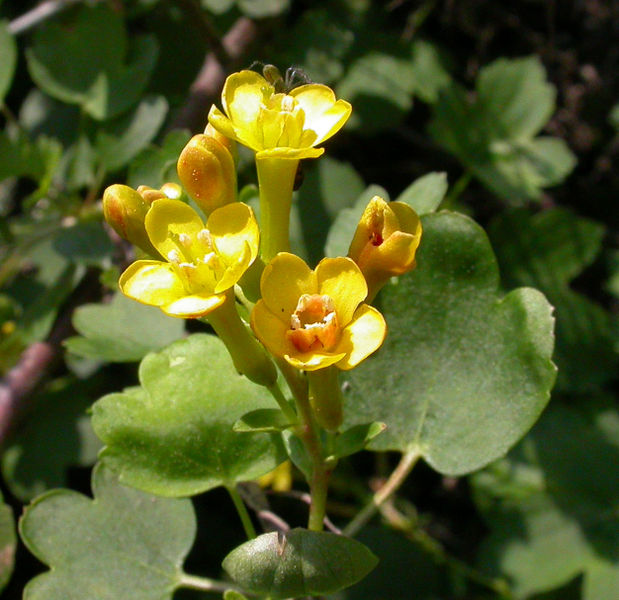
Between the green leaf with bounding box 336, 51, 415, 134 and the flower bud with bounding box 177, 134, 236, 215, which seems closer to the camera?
the flower bud with bounding box 177, 134, 236, 215

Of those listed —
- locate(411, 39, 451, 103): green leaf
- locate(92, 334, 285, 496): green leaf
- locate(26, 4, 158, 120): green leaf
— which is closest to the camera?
locate(92, 334, 285, 496): green leaf

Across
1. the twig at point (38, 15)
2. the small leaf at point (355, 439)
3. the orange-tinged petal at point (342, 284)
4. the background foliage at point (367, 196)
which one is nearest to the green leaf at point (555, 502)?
the background foliage at point (367, 196)

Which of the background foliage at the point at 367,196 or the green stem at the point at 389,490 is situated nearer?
the green stem at the point at 389,490

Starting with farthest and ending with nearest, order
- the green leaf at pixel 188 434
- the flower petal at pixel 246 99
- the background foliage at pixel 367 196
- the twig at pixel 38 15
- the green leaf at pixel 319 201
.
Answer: the twig at pixel 38 15
the background foliage at pixel 367 196
the green leaf at pixel 319 201
the green leaf at pixel 188 434
the flower petal at pixel 246 99

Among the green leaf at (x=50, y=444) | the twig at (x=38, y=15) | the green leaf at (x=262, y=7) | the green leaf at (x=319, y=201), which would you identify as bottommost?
the green leaf at (x=50, y=444)

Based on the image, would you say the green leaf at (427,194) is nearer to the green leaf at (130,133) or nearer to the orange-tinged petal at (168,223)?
the orange-tinged petal at (168,223)

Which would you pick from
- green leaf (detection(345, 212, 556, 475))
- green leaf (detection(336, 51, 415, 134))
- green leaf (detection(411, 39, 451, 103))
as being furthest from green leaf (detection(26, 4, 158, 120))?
green leaf (detection(345, 212, 556, 475))

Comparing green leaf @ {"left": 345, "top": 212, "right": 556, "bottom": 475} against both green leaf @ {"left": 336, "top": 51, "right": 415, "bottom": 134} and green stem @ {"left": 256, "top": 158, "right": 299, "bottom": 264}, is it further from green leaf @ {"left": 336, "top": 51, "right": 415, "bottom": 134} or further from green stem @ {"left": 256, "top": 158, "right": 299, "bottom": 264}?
green leaf @ {"left": 336, "top": 51, "right": 415, "bottom": 134}

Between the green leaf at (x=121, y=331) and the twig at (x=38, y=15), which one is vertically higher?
the twig at (x=38, y=15)
